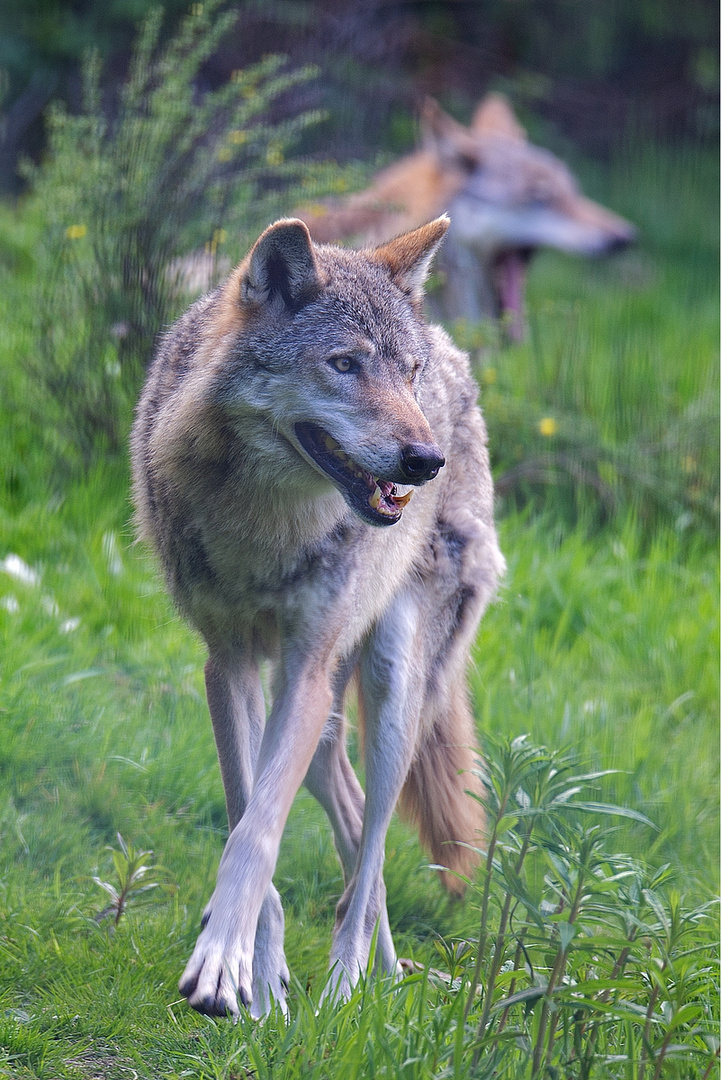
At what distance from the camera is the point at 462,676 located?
4.08m

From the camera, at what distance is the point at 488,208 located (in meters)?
9.16

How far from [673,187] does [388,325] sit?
33.1 ft

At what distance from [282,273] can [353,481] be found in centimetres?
64

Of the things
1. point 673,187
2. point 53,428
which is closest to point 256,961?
point 53,428

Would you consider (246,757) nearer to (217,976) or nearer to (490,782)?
(217,976)

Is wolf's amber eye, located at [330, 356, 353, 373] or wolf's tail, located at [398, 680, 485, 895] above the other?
wolf's amber eye, located at [330, 356, 353, 373]

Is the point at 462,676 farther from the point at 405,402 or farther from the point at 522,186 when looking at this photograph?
the point at 522,186

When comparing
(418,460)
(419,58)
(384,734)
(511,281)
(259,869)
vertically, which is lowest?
(511,281)

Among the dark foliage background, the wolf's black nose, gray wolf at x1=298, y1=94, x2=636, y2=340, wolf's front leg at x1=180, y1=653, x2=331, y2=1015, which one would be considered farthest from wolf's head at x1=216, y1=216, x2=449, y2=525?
gray wolf at x1=298, y1=94, x2=636, y2=340

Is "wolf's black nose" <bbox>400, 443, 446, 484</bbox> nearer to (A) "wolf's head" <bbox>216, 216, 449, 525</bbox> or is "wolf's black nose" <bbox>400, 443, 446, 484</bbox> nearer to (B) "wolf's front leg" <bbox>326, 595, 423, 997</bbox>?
(A) "wolf's head" <bbox>216, 216, 449, 525</bbox>

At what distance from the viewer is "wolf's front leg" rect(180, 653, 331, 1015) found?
2590 millimetres

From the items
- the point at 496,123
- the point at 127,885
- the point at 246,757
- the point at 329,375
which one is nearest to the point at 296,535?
the point at 329,375

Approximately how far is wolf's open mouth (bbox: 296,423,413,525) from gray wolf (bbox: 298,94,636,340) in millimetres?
5534

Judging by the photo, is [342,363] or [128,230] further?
[128,230]
